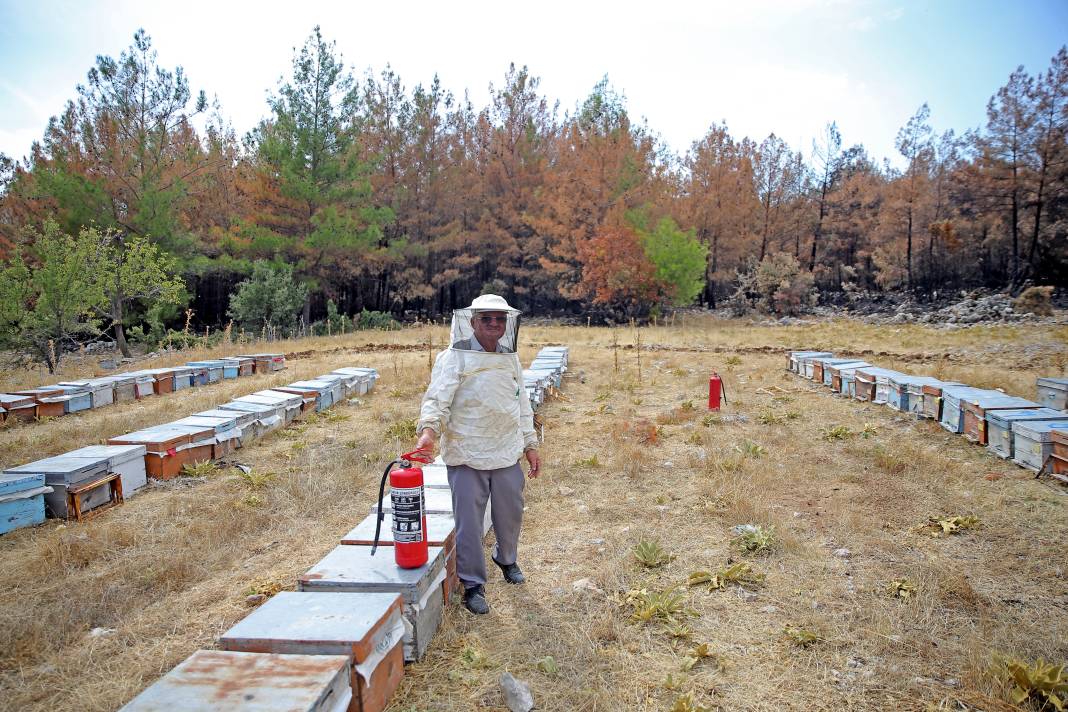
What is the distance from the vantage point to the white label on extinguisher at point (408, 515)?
292 cm

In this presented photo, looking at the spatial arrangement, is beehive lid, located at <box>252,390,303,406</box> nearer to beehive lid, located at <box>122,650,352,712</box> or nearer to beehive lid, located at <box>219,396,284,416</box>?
beehive lid, located at <box>219,396,284,416</box>

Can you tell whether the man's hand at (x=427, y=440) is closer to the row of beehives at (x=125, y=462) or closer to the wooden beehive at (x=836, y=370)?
the row of beehives at (x=125, y=462)

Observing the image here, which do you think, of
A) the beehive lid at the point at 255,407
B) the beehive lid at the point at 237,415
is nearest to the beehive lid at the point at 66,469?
the beehive lid at the point at 237,415

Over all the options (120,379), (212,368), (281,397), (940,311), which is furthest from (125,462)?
(940,311)

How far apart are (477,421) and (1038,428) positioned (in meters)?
5.19

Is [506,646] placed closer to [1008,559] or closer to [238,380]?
Answer: [1008,559]

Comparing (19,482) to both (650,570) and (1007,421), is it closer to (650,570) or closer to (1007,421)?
(650,570)

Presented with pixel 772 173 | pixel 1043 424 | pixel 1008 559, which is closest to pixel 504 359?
pixel 1008 559

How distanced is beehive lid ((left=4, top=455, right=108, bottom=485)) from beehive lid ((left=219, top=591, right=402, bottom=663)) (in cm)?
312

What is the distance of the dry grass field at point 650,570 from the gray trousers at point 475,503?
0.25m

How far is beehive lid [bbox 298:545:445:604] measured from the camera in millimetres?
2779

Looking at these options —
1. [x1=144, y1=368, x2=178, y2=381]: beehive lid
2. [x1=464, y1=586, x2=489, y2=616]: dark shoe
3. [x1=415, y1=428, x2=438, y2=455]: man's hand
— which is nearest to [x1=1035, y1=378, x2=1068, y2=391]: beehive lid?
[x1=464, y1=586, x2=489, y2=616]: dark shoe

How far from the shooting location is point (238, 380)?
437 inches

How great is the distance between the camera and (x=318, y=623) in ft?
7.83
